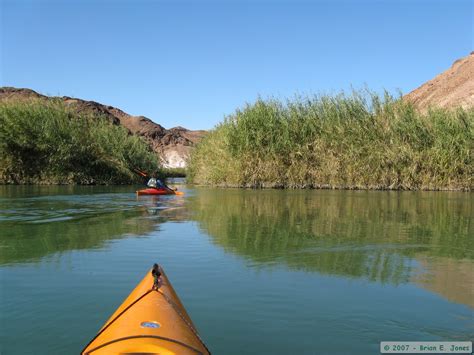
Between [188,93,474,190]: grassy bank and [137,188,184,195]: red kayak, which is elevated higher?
[188,93,474,190]: grassy bank

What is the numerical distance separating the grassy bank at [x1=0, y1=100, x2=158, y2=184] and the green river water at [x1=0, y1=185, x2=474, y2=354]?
22750mm

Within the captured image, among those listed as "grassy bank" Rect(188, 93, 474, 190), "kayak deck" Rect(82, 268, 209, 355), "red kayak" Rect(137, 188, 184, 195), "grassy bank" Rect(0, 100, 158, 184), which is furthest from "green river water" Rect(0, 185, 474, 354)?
"grassy bank" Rect(0, 100, 158, 184)

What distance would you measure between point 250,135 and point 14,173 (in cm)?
1736

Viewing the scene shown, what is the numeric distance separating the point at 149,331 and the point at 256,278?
3.53 m

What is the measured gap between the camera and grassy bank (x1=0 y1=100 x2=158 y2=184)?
35469 mm

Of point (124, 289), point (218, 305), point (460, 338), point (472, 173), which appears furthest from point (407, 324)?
point (472, 173)

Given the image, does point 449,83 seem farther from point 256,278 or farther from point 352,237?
point 256,278

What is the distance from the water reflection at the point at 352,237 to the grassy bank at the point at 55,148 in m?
20.7

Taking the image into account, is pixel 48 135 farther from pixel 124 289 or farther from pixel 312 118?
pixel 124 289

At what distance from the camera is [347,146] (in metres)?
31.5

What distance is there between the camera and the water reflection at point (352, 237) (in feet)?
26.9

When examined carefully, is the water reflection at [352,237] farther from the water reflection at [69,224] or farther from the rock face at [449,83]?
the rock face at [449,83]

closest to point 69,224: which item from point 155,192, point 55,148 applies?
point 155,192

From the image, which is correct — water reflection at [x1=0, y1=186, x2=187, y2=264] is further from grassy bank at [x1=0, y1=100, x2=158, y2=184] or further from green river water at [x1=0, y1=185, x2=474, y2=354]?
grassy bank at [x1=0, y1=100, x2=158, y2=184]
